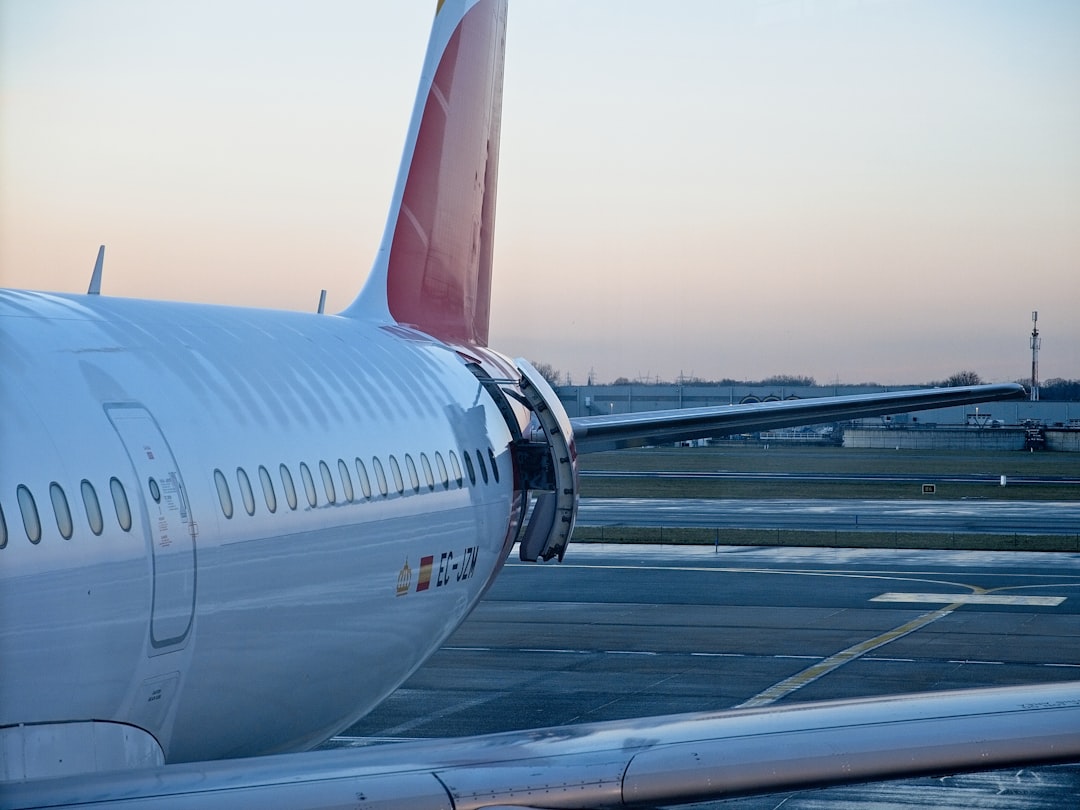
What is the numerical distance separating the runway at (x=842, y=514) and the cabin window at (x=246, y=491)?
3510 centimetres

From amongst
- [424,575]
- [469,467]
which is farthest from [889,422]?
[424,575]

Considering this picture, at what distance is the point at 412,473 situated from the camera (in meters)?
12.2

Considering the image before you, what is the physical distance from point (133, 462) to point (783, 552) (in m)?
30.1

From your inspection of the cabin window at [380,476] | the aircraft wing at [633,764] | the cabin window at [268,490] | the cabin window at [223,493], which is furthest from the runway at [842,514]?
the aircraft wing at [633,764]

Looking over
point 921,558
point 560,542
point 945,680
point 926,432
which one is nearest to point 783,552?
point 921,558

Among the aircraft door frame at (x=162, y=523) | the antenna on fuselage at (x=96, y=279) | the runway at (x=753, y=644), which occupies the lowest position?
the runway at (x=753, y=644)

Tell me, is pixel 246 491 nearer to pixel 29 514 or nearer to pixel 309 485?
pixel 309 485

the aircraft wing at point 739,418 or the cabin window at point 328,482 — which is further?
the aircraft wing at point 739,418

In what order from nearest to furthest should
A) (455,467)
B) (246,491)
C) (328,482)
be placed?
(246,491)
(328,482)
(455,467)

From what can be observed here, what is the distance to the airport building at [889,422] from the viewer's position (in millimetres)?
Result: 111625

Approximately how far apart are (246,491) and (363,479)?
7.39ft

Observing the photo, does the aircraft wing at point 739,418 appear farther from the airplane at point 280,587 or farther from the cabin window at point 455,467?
the cabin window at point 455,467

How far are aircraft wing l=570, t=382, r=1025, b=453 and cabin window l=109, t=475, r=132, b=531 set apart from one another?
8815 mm

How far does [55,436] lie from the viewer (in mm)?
7082
